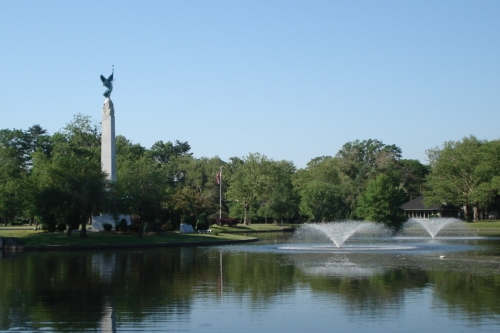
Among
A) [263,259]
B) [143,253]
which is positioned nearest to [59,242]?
[143,253]

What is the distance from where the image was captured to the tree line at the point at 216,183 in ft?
171

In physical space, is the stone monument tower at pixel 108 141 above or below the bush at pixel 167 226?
above

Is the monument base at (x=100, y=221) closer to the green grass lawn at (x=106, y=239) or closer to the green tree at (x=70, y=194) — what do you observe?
the green grass lawn at (x=106, y=239)

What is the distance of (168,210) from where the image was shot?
62125mm

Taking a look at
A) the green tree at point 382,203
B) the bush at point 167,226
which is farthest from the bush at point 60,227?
the green tree at point 382,203

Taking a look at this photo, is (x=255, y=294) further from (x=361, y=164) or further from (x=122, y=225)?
(x=361, y=164)

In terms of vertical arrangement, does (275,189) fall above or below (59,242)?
above

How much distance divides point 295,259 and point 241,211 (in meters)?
63.8

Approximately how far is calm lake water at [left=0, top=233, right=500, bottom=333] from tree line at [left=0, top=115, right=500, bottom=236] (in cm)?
1679

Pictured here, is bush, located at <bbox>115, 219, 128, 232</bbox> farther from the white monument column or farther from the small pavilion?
the small pavilion

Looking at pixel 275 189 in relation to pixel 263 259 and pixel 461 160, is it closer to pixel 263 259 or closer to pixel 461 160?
pixel 461 160

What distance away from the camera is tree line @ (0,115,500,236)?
52.1 metres

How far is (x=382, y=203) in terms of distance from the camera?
77.4 m

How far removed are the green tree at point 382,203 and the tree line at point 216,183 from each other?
118 millimetres
